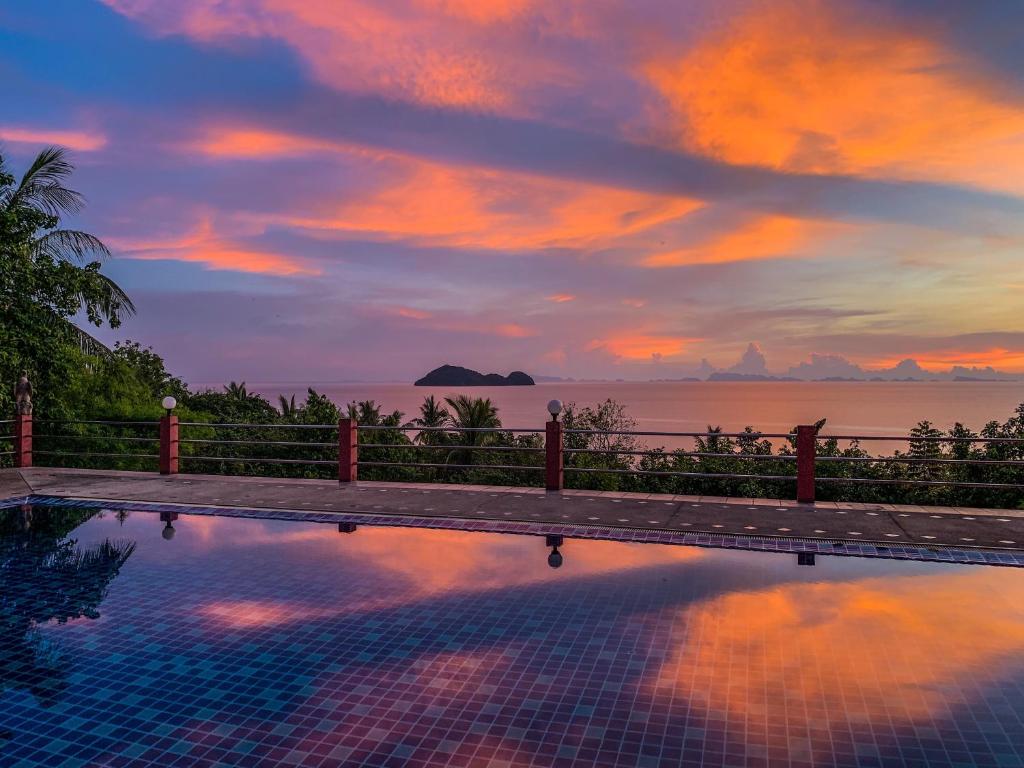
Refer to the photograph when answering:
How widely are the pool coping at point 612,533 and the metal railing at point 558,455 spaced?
866 mm

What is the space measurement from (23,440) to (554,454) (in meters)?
8.98

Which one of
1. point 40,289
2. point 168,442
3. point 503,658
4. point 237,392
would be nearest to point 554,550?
point 503,658

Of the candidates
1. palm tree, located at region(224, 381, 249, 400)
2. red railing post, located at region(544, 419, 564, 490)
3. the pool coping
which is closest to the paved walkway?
the pool coping

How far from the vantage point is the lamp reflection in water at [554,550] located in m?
6.00

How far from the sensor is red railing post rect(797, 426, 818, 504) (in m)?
7.90

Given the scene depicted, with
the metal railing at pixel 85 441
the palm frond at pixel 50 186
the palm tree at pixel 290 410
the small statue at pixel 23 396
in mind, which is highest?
the palm frond at pixel 50 186

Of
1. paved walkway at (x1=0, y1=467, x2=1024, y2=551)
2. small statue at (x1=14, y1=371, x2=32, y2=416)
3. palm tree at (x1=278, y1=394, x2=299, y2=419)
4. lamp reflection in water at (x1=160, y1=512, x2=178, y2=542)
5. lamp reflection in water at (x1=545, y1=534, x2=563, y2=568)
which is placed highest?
small statue at (x1=14, y1=371, x2=32, y2=416)

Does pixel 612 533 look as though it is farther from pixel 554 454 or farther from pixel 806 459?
pixel 806 459

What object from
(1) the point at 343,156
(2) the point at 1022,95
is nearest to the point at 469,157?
(1) the point at 343,156

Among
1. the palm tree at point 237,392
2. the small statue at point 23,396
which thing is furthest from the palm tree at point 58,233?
the palm tree at point 237,392

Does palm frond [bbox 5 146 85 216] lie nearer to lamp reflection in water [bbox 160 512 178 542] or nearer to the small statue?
the small statue

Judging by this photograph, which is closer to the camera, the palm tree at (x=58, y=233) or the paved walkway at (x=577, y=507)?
the paved walkway at (x=577, y=507)

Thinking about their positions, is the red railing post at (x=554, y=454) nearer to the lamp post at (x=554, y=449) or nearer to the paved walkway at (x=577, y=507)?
the lamp post at (x=554, y=449)

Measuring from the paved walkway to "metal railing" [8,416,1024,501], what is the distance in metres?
0.33
